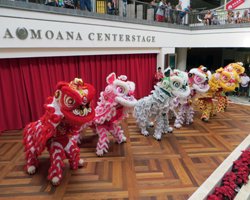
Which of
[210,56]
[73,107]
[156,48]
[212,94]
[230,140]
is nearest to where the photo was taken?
[73,107]

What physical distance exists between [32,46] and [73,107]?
234 centimetres

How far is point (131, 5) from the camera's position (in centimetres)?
590

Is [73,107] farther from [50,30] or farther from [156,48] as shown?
[156,48]

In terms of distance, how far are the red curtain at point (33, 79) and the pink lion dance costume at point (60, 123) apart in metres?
1.85

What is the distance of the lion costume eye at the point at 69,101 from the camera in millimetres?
2230

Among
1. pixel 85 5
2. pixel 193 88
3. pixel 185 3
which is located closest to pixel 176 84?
pixel 193 88

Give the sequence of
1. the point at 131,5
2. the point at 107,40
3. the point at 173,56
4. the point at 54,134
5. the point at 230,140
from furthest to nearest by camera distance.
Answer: the point at 173,56 < the point at 131,5 < the point at 107,40 < the point at 230,140 < the point at 54,134

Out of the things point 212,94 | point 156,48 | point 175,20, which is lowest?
point 212,94

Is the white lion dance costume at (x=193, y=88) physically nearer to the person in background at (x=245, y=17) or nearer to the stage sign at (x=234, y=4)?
the person in background at (x=245, y=17)

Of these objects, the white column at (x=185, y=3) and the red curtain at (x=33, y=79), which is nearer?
the red curtain at (x=33, y=79)

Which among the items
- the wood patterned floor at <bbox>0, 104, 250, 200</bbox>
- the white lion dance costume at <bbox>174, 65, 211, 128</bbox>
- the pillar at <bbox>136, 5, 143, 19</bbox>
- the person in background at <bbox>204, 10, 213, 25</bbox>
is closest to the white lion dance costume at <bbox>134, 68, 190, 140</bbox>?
the wood patterned floor at <bbox>0, 104, 250, 200</bbox>

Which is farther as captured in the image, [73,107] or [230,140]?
[230,140]

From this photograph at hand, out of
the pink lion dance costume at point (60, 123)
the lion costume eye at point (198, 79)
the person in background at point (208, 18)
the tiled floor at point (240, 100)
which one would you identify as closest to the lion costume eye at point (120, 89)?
the pink lion dance costume at point (60, 123)

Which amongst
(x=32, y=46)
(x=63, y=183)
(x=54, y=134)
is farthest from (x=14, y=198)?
(x=32, y=46)
